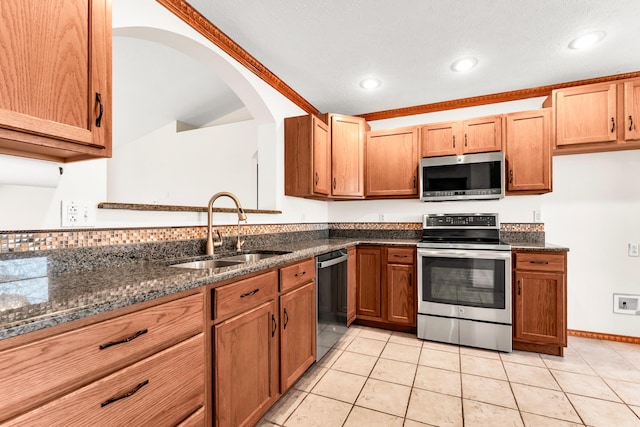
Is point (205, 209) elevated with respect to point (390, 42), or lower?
lower

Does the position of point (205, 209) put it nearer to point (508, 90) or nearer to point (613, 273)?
point (508, 90)

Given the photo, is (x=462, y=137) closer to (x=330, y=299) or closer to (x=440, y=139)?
(x=440, y=139)

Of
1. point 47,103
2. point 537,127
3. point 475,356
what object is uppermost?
point 537,127

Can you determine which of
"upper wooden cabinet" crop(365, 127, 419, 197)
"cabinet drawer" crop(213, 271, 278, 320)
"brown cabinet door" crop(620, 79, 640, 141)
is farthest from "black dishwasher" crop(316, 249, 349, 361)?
"brown cabinet door" crop(620, 79, 640, 141)

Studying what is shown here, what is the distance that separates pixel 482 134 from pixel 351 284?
6.50ft

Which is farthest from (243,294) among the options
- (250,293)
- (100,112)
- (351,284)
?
(351,284)

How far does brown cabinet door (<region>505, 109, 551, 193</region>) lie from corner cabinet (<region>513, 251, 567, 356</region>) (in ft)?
2.31

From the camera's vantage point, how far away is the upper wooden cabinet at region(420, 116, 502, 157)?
9.59 feet

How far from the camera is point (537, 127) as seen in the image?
9.14 feet

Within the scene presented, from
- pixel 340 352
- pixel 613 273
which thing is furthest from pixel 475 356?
pixel 613 273

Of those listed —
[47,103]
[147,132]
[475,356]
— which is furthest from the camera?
[147,132]

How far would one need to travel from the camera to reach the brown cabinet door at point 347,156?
10.6 feet

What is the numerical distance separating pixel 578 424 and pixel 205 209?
2.53m

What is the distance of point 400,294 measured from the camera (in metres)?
2.94
